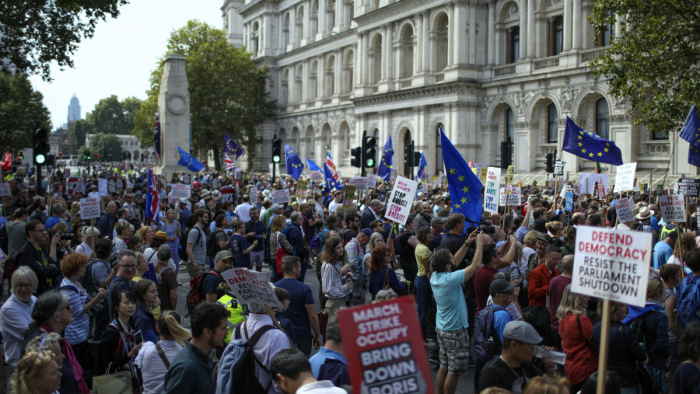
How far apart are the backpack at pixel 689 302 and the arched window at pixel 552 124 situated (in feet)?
95.3

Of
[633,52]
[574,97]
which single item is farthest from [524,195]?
[574,97]

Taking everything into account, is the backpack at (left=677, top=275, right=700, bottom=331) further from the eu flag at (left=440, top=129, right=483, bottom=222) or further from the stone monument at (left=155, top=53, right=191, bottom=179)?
the stone monument at (left=155, top=53, right=191, bottom=179)

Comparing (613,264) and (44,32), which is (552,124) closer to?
(44,32)

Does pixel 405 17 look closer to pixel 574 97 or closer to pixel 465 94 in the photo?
pixel 465 94

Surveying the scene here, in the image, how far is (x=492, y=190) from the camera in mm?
13203

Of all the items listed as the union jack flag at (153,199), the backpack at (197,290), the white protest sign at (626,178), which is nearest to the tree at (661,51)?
the white protest sign at (626,178)

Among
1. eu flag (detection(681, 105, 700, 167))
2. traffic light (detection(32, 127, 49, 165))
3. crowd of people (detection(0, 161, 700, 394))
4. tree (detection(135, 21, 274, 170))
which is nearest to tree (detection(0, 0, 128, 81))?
traffic light (detection(32, 127, 49, 165))

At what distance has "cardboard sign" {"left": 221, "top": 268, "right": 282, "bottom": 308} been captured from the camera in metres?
5.72

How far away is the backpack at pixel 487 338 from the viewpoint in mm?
5988

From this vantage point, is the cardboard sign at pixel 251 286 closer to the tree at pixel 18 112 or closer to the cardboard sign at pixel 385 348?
the cardboard sign at pixel 385 348

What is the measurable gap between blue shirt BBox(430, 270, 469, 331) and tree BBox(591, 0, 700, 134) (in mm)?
13431

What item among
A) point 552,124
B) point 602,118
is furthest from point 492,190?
point 552,124

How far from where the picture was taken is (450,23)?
128ft

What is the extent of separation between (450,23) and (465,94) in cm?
432
